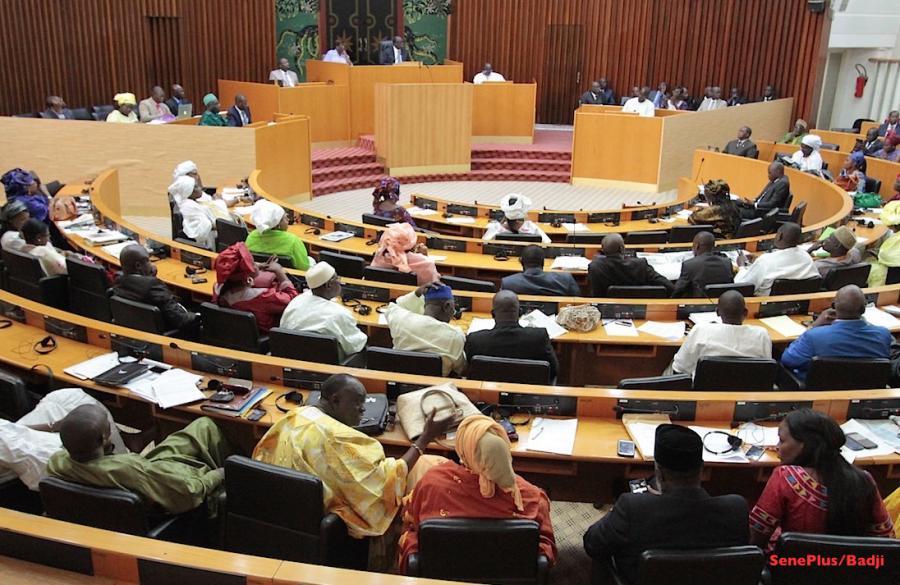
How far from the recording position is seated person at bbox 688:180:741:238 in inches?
334

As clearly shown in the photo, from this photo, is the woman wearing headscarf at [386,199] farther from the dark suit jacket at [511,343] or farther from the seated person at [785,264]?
the dark suit jacket at [511,343]

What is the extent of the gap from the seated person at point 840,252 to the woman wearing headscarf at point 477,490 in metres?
4.45

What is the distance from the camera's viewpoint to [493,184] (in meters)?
13.6

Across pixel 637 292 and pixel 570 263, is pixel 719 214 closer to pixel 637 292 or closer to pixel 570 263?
pixel 570 263

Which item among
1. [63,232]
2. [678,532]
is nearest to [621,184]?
[63,232]

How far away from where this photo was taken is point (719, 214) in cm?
850

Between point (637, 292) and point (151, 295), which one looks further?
point (637, 292)

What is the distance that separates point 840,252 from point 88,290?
19.5 ft

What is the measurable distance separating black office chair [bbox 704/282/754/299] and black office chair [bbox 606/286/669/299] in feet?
1.12

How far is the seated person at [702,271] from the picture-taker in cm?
615

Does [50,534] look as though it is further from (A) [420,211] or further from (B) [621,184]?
(B) [621,184]

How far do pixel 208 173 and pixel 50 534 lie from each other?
872 cm

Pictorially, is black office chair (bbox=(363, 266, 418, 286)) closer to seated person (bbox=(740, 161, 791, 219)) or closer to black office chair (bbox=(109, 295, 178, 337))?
black office chair (bbox=(109, 295, 178, 337))

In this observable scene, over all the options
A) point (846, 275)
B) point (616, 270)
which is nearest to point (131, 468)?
point (616, 270)
